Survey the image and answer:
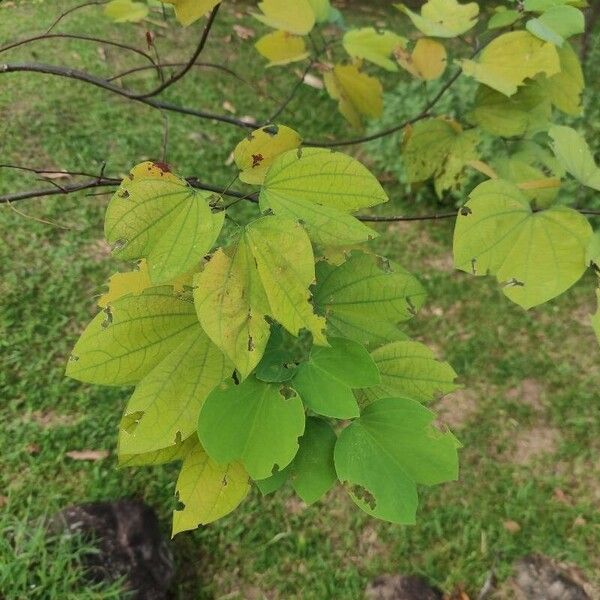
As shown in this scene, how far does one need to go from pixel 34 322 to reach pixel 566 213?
102 inches

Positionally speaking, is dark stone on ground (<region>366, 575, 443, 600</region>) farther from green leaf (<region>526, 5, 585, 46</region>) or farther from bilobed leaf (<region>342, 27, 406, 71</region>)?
green leaf (<region>526, 5, 585, 46</region>)

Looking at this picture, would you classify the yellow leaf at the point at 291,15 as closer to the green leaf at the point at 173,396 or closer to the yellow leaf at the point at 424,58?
the yellow leaf at the point at 424,58

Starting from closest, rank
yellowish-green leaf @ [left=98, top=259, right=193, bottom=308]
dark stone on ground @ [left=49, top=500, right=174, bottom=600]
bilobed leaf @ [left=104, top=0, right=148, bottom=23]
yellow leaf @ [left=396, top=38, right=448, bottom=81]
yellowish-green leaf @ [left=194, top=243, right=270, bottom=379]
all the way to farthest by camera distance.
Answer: yellowish-green leaf @ [left=194, top=243, right=270, bottom=379] → yellowish-green leaf @ [left=98, top=259, right=193, bottom=308] → yellow leaf @ [left=396, top=38, right=448, bottom=81] → bilobed leaf @ [left=104, top=0, right=148, bottom=23] → dark stone on ground @ [left=49, top=500, right=174, bottom=600]

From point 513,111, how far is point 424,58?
0.19 m

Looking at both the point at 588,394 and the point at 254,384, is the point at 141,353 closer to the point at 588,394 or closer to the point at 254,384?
the point at 254,384

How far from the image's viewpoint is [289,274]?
0.55 m

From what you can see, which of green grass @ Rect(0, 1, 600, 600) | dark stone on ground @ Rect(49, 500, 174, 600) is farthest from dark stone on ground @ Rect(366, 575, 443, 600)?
dark stone on ground @ Rect(49, 500, 174, 600)

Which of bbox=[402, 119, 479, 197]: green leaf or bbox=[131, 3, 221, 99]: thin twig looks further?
bbox=[402, 119, 479, 197]: green leaf

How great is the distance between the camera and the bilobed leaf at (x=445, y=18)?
1.00 meters

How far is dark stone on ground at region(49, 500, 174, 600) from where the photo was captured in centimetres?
205

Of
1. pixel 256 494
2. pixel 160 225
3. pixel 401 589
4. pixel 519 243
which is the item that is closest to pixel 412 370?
pixel 519 243

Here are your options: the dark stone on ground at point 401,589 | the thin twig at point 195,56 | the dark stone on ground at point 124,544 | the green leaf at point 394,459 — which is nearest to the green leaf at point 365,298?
the green leaf at point 394,459

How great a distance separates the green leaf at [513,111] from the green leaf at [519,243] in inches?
12.4

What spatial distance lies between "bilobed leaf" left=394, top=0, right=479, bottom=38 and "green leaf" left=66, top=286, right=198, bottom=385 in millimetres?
678
